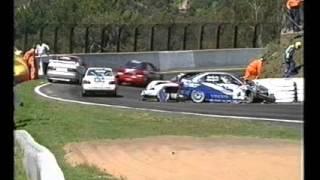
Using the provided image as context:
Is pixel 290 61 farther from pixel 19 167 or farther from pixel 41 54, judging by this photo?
pixel 19 167

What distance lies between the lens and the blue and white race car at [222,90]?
1117 inches

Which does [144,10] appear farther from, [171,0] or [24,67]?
[24,67]

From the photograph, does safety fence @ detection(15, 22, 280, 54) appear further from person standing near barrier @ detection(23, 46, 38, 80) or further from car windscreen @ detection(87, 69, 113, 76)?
car windscreen @ detection(87, 69, 113, 76)

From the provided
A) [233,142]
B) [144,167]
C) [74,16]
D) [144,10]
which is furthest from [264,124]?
[144,10]

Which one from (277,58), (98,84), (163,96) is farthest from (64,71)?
(277,58)

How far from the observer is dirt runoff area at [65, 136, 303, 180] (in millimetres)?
12016

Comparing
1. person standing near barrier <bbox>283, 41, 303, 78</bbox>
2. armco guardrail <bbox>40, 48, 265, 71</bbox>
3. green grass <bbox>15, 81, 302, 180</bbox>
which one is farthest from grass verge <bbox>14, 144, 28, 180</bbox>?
armco guardrail <bbox>40, 48, 265, 71</bbox>

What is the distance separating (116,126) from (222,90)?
29.3 feet

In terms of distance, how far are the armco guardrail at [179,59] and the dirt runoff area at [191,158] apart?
30.7m

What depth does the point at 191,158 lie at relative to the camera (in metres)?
14.3

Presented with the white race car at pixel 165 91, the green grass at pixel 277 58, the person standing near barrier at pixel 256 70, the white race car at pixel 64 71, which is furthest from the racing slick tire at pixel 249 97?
the white race car at pixel 64 71

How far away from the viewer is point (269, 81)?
29734 mm

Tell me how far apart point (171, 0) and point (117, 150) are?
109 meters

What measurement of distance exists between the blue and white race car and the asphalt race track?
0.54 meters
